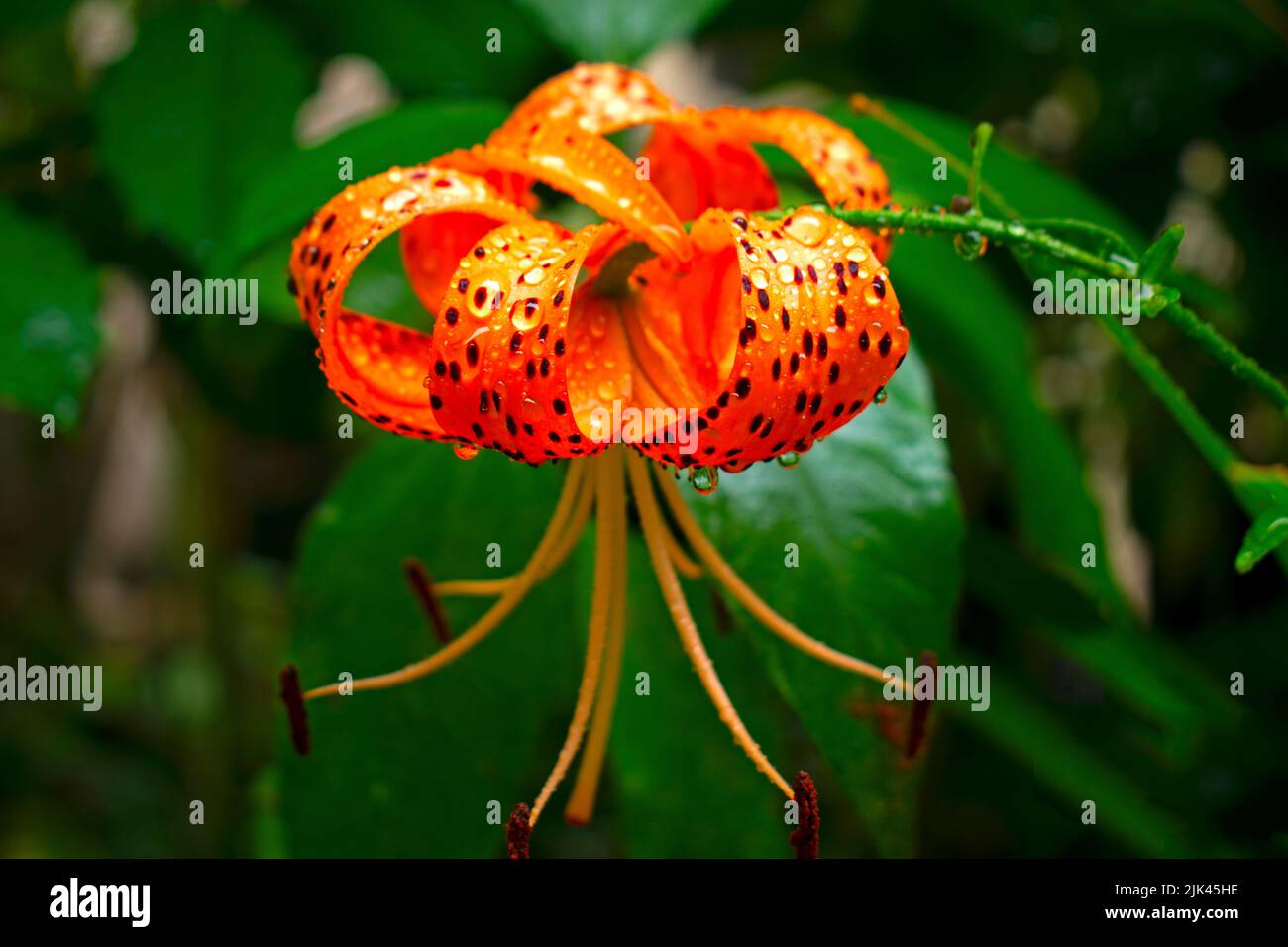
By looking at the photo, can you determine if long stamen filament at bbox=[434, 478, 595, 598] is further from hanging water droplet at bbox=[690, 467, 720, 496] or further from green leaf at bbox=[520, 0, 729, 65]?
green leaf at bbox=[520, 0, 729, 65]

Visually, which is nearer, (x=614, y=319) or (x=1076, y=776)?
(x=614, y=319)

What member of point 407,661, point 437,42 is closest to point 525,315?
point 407,661

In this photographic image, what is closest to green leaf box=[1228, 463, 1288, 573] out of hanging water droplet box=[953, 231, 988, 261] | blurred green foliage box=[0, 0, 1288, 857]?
blurred green foliage box=[0, 0, 1288, 857]

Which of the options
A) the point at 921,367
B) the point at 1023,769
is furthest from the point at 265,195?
the point at 1023,769

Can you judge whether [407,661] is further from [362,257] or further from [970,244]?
[970,244]

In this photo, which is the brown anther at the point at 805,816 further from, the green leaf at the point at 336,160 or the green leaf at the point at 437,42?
the green leaf at the point at 437,42

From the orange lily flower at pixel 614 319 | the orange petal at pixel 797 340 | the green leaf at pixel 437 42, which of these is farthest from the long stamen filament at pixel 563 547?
the green leaf at pixel 437 42
